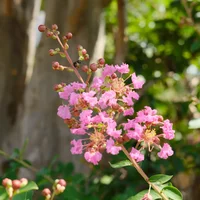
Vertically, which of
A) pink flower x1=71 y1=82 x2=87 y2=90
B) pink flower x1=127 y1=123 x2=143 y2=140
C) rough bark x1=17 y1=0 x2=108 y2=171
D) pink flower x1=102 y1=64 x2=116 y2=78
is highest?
pink flower x1=102 y1=64 x2=116 y2=78

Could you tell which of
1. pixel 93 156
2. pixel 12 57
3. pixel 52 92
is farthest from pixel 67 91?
pixel 12 57

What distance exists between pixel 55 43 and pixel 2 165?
2.20 ft

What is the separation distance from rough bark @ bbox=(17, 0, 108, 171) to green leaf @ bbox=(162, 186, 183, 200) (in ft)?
3.66

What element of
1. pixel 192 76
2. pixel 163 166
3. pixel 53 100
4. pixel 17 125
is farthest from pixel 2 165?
pixel 192 76

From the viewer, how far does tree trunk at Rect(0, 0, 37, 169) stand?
213cm

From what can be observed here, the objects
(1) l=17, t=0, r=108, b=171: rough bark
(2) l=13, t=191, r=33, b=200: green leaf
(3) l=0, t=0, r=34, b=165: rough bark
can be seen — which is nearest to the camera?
(2) l=13, t=191, r=33, b=200: green leaf

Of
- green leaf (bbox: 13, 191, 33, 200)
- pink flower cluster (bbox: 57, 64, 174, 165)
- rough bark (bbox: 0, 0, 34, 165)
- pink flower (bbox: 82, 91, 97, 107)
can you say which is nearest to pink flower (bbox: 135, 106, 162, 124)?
pink flower cluster (bbox: 57, 64, 174, 165)

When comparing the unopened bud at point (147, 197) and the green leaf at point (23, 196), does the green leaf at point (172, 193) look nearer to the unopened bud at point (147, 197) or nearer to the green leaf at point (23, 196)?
the unopened bud at point (147, 197)

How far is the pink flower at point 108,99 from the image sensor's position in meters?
0.77

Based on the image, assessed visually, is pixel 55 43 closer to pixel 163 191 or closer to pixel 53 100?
pixel 53 100

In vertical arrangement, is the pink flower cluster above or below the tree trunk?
above

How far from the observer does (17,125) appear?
84.7 inches

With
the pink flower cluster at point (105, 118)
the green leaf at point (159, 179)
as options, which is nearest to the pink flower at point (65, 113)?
the pink flower cluster at point (105, 118)

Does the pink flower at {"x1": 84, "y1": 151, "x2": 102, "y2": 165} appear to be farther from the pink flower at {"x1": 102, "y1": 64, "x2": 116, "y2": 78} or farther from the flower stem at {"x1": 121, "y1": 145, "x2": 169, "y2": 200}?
the pink flower at {"x1": 102, "y1": 64, "x2": 116, "y2": 78}
